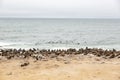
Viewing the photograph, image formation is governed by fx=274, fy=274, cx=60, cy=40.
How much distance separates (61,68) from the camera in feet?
35.7

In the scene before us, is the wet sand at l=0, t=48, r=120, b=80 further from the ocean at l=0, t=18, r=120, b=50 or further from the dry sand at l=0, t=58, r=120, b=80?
the ocean at l=0, t=18, r=120, b=50

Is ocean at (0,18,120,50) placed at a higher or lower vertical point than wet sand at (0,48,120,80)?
higher

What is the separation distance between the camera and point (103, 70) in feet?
34.3

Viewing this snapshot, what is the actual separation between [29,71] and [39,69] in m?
0.46

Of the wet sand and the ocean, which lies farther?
the ocean

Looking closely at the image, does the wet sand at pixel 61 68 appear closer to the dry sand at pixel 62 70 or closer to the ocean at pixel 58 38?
the dry sand at pixel 62 70

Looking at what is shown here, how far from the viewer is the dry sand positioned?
967 centimetres

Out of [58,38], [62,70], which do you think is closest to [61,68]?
[62,70]

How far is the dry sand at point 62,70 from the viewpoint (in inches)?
381

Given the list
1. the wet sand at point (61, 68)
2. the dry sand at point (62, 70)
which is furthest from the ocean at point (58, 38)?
the dry sand at point (62, 70)

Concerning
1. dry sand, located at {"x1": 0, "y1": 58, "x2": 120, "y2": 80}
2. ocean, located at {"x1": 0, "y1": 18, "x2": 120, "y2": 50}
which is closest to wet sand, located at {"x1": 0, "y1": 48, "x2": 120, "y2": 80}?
dry sand, located at {"x1": 0, "y1": 58, "x2": 120, "y2": 80}

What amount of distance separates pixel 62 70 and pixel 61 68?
356 millimetres

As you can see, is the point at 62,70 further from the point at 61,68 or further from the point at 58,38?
the point at 58,38

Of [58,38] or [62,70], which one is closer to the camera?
[62,70]
